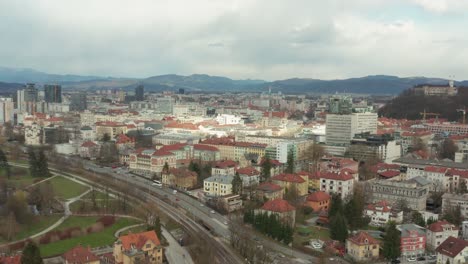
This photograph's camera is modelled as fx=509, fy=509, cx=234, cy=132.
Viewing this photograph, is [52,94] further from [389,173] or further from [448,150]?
[389,173]

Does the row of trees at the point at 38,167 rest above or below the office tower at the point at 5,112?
below

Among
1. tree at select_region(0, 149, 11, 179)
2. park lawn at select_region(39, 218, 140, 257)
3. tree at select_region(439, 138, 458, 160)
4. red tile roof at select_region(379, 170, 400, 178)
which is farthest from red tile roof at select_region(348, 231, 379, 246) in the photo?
tree at select_region(439, 138, 458, 160)

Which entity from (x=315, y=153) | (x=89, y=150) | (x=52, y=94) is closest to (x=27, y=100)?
(x=52, y=94)

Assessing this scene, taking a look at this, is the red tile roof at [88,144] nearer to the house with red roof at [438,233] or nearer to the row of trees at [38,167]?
the row of trees at [38,167]

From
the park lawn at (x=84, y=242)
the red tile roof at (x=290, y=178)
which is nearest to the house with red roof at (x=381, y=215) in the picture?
the red tile roof at (x=290, y=178)

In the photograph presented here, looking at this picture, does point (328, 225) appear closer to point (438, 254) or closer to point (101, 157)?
point (438, 254)

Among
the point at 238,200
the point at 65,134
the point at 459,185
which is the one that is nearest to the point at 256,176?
the point at 238,200
